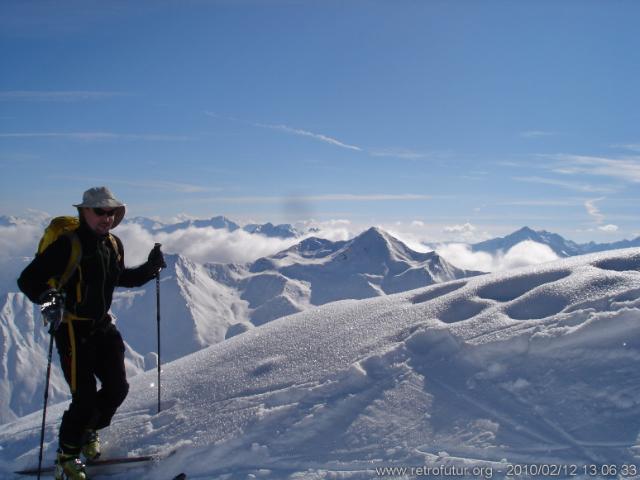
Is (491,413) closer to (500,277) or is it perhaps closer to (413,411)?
(413,411)

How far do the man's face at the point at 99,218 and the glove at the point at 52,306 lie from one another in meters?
0.91

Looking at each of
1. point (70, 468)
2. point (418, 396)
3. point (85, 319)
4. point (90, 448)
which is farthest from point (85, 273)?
point (418, 396)

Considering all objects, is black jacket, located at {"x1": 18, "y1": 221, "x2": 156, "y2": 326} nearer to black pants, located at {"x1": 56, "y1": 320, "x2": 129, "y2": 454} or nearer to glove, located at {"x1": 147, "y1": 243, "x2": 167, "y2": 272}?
black pants, located at {"x1": 56, "y1": 320, "x2": 129, "y2": 454}

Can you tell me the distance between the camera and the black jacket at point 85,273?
577 centimetres

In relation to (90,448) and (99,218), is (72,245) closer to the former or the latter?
(99,218)

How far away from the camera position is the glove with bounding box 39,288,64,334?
5637 mm

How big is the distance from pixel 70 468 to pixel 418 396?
4.84m

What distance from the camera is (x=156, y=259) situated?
300 inches

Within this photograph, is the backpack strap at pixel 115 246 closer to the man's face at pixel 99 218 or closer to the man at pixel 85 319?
the man at pixel 85 319

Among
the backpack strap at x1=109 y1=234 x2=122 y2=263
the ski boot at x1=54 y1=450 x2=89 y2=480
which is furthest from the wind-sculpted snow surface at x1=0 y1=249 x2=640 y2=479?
the backpack strap at x1=109 y1=234 x2=122 y2=263

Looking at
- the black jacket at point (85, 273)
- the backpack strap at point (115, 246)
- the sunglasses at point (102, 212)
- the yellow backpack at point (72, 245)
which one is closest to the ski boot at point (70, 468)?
the black jacket at point (85, 273)

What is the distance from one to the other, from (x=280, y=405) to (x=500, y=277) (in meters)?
6.14

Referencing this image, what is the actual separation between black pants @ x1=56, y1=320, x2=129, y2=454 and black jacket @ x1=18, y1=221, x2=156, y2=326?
254mm

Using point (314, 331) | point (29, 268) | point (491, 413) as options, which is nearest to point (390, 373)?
point (491, 413)
